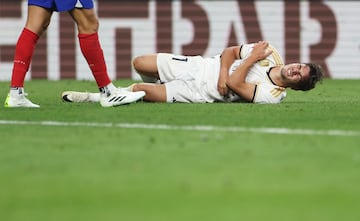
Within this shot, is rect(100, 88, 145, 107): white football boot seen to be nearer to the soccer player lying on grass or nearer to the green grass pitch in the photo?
the green grass pitch

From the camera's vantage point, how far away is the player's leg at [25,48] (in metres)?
9.48

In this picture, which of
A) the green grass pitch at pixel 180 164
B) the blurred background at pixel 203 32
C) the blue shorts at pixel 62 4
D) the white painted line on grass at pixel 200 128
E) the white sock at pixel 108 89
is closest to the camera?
the green grass pitch at pixel 180 164

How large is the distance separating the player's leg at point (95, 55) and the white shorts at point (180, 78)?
527 mm

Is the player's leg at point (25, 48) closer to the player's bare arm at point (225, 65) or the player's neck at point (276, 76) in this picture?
the player's bare arm at point (225, 65)

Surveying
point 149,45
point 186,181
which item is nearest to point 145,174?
point 186,181

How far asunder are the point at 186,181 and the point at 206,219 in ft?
2.83

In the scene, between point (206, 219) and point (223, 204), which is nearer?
point (206, 219)

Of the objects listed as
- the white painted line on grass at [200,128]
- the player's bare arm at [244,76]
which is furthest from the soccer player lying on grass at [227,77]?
the white painted line on grass at [200,128]

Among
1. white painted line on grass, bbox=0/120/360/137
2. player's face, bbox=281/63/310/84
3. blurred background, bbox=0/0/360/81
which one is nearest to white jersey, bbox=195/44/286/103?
player's face, bbox=281/63/310/84

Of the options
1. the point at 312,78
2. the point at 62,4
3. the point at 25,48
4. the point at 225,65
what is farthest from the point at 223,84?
the point at 25,48

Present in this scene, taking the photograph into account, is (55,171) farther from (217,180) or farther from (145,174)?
(217,180)

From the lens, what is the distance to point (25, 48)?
953 cm

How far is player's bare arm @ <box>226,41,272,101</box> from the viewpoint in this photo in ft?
31.8

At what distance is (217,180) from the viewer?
5523mm
